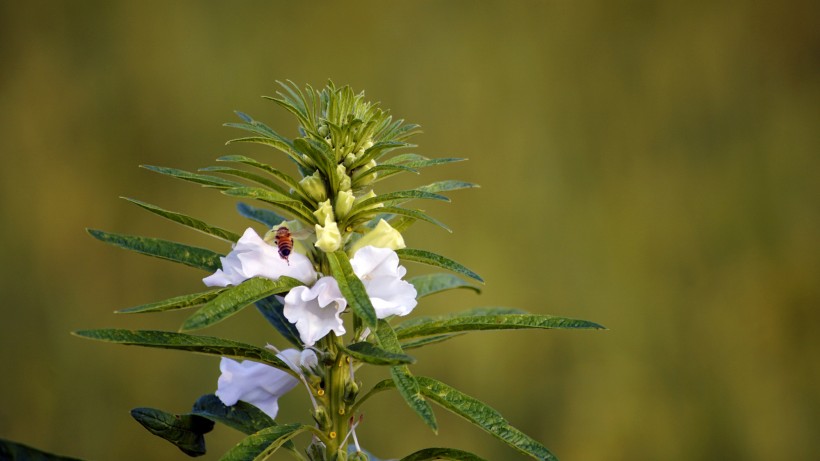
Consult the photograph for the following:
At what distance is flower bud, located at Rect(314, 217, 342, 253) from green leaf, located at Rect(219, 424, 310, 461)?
0.18 m

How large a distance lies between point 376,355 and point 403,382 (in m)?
0.05

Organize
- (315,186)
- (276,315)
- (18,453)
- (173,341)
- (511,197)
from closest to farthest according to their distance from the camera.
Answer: (18,453) < (173,341) < (315,186) < (276,315) < (511,197)

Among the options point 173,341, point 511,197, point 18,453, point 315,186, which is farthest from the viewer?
point 511,197

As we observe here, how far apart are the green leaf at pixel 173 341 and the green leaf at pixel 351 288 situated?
116 mm

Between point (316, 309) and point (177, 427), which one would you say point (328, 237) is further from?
point (177, 427)

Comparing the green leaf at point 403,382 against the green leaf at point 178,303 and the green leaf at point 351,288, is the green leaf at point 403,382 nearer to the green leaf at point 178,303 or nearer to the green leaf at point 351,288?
the green leaf at point 351,288

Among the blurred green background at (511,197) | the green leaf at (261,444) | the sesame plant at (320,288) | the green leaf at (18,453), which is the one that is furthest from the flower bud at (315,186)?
the blurred green background at (511,197)

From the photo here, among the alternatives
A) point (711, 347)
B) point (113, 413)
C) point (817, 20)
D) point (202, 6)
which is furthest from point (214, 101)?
point (817, 20)

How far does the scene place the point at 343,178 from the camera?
0.85 m

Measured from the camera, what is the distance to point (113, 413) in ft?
9.42

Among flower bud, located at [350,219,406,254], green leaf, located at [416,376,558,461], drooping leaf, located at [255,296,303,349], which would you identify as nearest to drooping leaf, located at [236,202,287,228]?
drooping leaf, located at [255,296,303,349]

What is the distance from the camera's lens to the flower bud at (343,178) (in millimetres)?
839

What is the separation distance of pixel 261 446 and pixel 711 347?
2462mm

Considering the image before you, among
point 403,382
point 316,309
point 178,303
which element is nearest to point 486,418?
point 403,382
